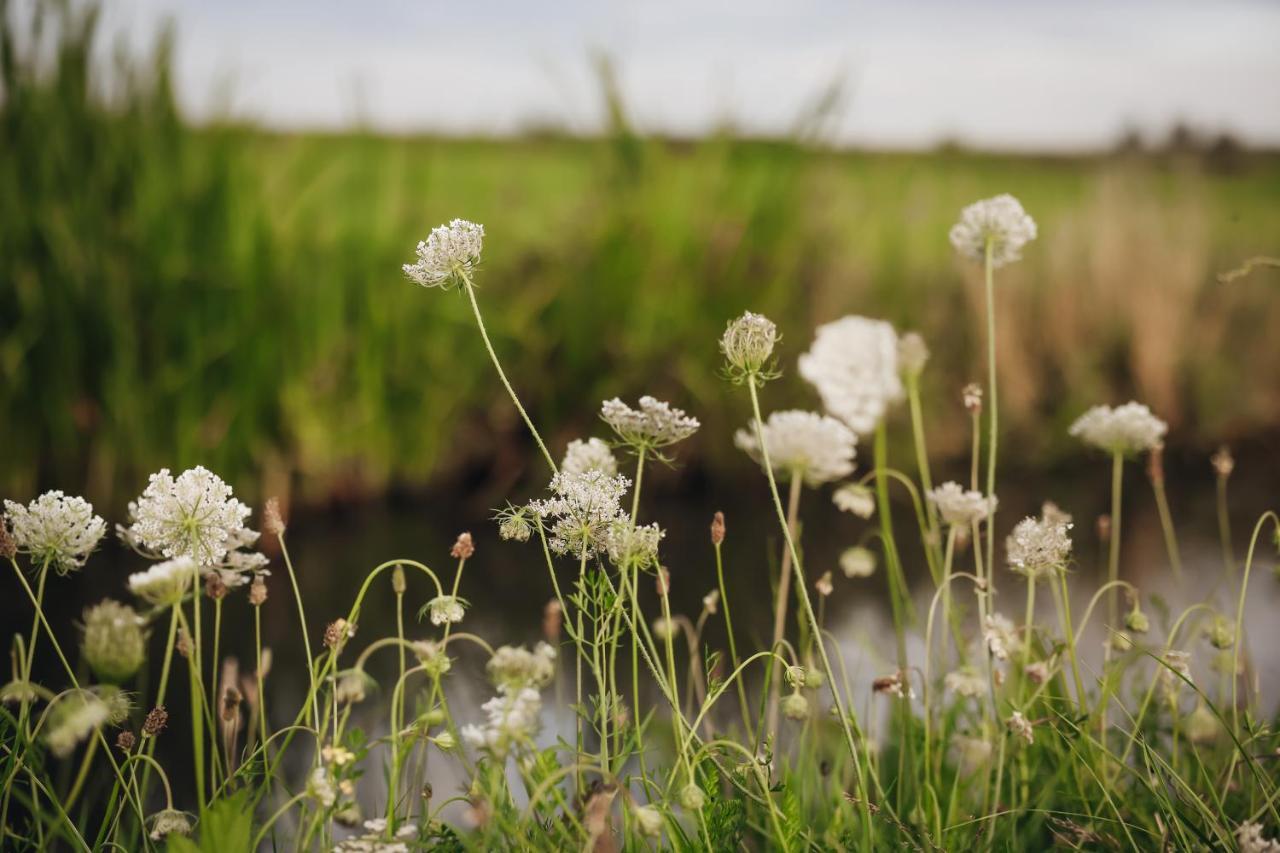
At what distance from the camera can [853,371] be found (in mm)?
1870

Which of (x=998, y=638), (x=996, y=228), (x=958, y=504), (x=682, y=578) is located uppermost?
(x=996, y=228)

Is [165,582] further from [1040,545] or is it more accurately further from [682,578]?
[682,578]

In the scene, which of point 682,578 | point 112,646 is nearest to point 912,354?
point 112,646

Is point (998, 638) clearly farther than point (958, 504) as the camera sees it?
No

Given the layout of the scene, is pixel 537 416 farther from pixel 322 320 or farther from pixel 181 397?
pixel 181 397

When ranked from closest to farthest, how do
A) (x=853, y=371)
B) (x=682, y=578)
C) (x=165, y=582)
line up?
(x=165, y=582) < (x=853, y=371) < (x=682, y=578)

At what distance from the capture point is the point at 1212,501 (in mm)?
Result: 4469

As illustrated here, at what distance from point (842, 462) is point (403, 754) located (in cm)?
65

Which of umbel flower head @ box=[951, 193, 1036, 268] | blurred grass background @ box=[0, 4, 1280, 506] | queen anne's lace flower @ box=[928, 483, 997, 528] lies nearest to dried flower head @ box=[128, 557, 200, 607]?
queen anne's lace flower @ box=[928, 483, 997, 528]

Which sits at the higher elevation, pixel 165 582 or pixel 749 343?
pixel 749 343

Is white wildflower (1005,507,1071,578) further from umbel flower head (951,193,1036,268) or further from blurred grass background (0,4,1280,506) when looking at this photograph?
blurred grass background (0,4,1280,506)

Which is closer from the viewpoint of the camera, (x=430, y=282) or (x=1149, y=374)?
(x=430, y=282)

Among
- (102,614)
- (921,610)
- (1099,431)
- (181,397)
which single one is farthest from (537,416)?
(102,614)

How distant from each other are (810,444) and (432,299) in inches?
108
